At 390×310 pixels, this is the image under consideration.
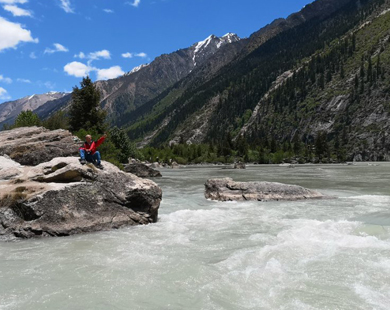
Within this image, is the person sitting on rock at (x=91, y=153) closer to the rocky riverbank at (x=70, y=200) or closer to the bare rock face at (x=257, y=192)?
the rocky riverbank at (x=70, y=200)

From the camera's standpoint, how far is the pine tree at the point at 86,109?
50.8 meters

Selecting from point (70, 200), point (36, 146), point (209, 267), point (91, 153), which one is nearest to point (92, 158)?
point (91, 153)

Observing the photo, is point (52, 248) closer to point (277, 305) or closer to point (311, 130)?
point (277, 305)

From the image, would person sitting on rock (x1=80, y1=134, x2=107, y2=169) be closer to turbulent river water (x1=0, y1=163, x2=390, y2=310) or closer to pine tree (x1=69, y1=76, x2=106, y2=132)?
turbulent river water (x1=0, y1=163, x2=390, y2=310)

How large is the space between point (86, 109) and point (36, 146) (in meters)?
28.6

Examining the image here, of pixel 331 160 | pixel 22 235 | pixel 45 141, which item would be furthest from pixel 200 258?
pixel 331 160

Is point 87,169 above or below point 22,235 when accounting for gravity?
above

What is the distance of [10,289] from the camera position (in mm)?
7473

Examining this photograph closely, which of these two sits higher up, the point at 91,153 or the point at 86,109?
the point at 86,109

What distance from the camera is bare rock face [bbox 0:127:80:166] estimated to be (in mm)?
24266

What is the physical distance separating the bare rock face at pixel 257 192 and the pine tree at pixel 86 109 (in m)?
33.3

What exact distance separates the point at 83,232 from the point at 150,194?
3772mm

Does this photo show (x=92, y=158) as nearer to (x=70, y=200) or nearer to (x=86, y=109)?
(x=70, y=200)

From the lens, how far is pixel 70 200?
13445 millimetres
